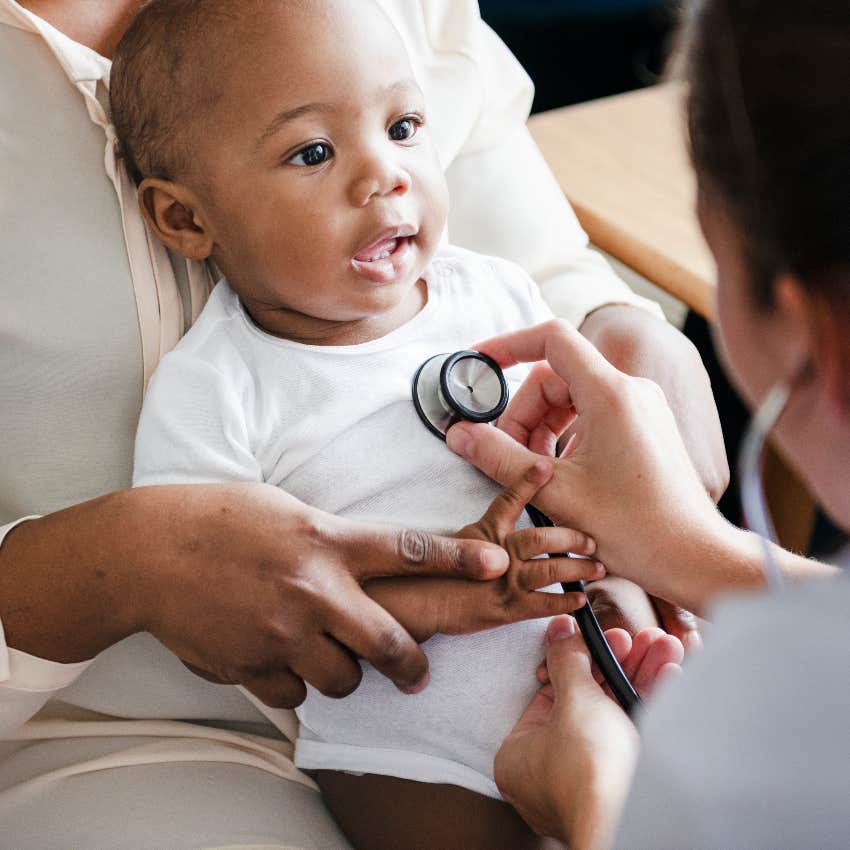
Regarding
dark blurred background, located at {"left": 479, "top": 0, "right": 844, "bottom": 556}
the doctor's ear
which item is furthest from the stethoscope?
dark blurred background, located at {"left": 479, "top": 0, "right": 844, "bottom": 556}

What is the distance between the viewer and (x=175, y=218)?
1083 mm

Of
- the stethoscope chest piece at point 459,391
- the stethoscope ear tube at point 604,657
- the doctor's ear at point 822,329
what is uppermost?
the doctor's ear at point 822,329

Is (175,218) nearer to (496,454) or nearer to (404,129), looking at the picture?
(404,129)

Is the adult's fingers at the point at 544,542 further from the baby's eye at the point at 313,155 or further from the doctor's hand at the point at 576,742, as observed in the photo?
the baby's eye at the point at 313,155

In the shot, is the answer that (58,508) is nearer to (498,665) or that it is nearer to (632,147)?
(498,665)

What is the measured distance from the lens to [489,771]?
3.11 feet

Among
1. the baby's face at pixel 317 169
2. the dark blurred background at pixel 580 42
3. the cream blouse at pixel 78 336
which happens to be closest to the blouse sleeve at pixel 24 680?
the cream blouse at pixel 78 336

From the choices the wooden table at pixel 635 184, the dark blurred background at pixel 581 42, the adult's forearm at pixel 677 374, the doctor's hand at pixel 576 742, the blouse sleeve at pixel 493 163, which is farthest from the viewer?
the dark blurred background at pixel 581 42

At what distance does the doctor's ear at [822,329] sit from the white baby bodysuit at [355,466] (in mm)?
528

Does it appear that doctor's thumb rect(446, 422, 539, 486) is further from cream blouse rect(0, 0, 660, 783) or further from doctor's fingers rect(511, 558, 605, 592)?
cream blouse rect(0, 0, 660, 783)

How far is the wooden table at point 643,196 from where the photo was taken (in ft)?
5.00

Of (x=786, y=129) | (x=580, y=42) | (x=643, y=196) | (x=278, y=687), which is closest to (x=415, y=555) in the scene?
(x=278, y=687)

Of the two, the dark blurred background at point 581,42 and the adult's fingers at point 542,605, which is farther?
the dark blurred background at point 581,42

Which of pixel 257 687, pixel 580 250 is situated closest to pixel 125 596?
pixel 257 687
